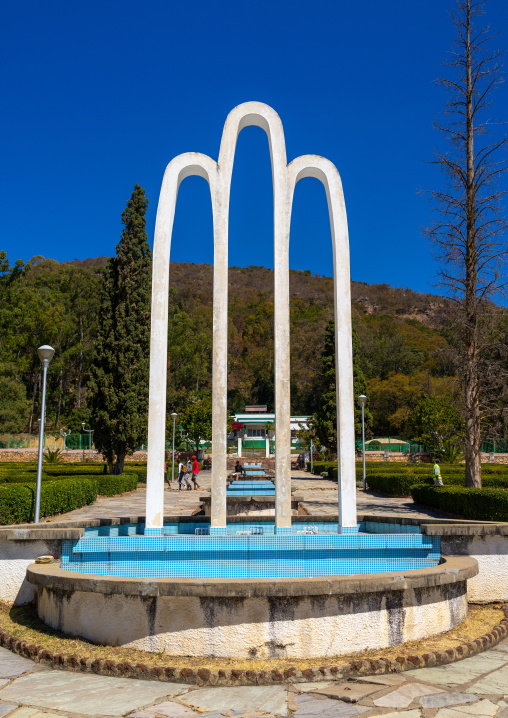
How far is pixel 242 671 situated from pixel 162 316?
528cm

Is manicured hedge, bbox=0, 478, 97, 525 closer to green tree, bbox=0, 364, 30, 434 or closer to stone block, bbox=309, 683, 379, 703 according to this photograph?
stone block, bbox=309, 683, 379, 703

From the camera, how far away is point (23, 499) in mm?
11742

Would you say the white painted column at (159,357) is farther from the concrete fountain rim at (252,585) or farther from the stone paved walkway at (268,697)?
the stone paved walkway at (268,697)

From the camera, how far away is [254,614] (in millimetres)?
4633

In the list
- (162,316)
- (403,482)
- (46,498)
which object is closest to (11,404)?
(403,482)

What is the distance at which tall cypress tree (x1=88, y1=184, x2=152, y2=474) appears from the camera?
2395 cm

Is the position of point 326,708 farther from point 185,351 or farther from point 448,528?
point 185,351

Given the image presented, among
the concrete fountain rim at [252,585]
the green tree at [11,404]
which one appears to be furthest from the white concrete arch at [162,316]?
the green tree at [11,404]

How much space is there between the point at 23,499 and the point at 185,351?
47.8 m

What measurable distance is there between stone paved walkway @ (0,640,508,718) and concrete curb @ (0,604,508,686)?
0.21 feet

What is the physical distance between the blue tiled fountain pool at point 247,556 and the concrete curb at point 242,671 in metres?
1.24

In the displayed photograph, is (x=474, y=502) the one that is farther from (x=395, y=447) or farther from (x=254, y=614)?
(x=395, y=447)

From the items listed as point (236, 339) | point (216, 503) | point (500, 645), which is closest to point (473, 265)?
point (216, 503)

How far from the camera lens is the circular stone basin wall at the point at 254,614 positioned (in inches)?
182
